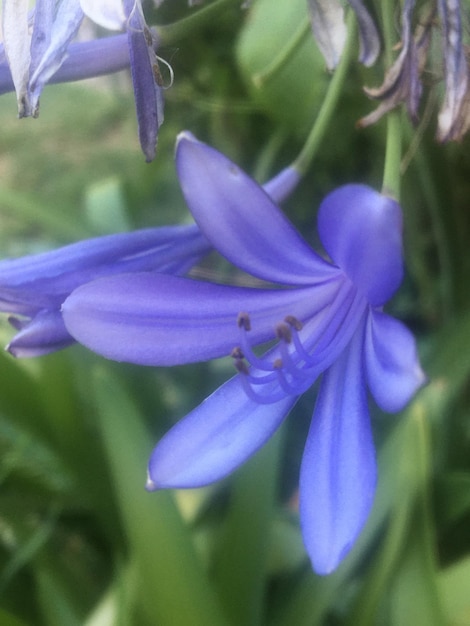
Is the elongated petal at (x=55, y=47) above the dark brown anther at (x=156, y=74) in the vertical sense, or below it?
above

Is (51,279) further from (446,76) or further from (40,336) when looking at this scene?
(446,76)

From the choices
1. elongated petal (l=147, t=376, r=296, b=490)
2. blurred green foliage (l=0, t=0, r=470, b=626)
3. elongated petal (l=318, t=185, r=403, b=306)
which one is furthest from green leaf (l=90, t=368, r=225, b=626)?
elongated petal (l=318, t=185, r=403, b=306)

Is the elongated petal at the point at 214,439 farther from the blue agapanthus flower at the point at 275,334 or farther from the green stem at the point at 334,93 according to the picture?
the green stem at the point at 334,93

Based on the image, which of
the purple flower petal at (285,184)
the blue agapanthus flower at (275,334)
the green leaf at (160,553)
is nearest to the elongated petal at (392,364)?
the blue agapanthus flower at (275,334)

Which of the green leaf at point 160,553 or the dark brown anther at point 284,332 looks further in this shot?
the green leaf at point 160,553

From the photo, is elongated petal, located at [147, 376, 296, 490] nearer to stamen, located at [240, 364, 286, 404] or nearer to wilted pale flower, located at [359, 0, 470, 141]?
stamen, located at [240, 364, 286, 404]

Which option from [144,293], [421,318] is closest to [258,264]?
[144,293]
